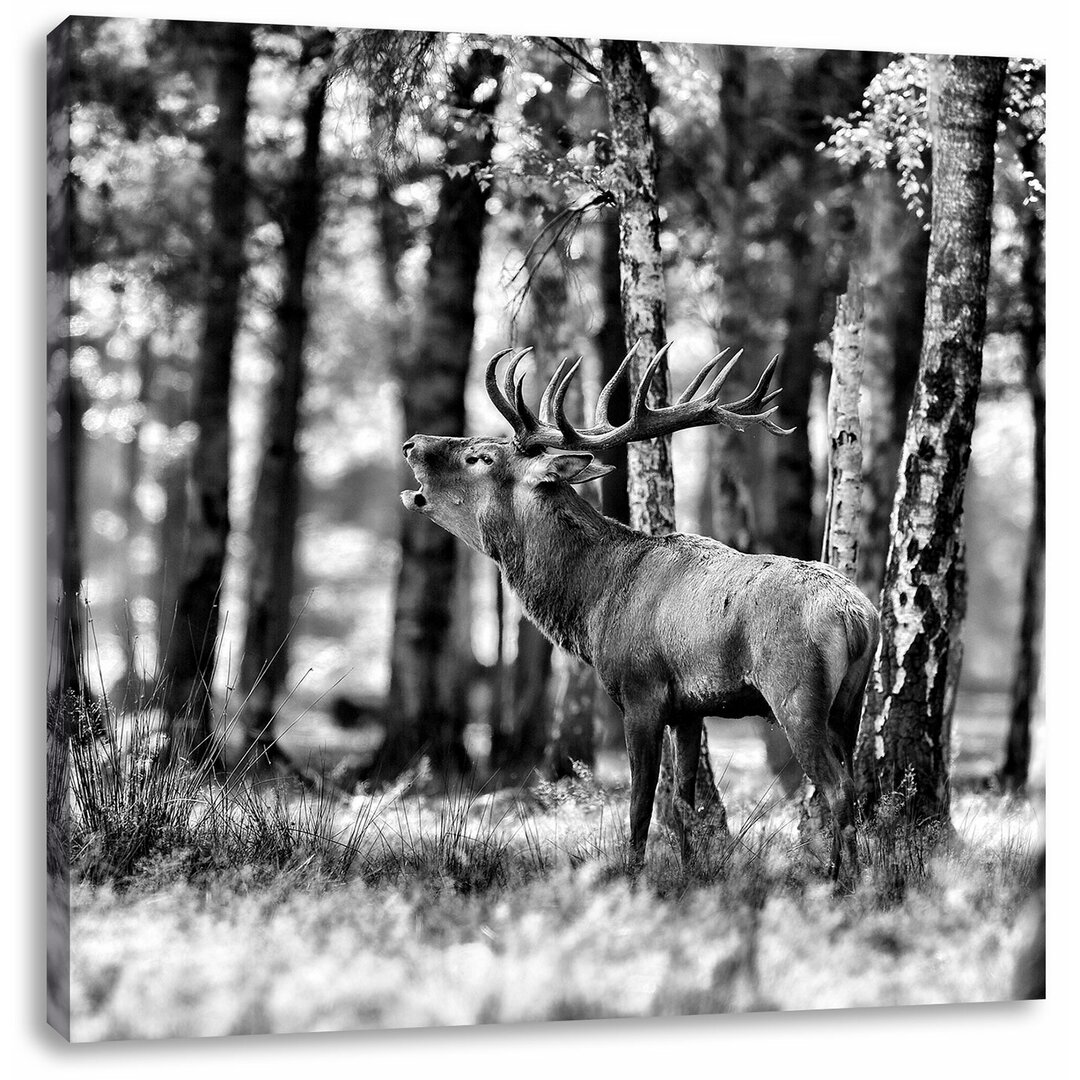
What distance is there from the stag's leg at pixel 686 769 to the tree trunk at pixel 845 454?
2.97 feet

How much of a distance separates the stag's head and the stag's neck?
0.26 ft

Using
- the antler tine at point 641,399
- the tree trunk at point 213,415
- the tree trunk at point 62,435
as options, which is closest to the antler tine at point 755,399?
the antler tine at point 641,399

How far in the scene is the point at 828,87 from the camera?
5.64m

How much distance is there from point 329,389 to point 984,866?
4.65 m

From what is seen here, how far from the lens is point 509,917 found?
4.85m

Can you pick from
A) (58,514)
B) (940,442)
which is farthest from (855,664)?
(58,514)

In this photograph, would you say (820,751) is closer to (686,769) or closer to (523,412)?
(686,769)

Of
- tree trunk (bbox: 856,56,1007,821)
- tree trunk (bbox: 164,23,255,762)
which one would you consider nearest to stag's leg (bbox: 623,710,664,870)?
tree trunk (bbox: 856,56,1007,821)

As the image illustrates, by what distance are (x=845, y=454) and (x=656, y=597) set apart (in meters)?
1.08

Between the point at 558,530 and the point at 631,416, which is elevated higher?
the point at 631,416

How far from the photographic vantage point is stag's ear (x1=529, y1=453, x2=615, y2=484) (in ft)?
16.9

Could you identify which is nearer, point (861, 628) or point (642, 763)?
point (861, 628)

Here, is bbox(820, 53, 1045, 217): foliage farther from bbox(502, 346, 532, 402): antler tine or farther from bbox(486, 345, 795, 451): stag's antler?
bbox(502, 346, 532, 402): antler tine

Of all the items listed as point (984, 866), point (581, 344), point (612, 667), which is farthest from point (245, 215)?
point (984, 866)
